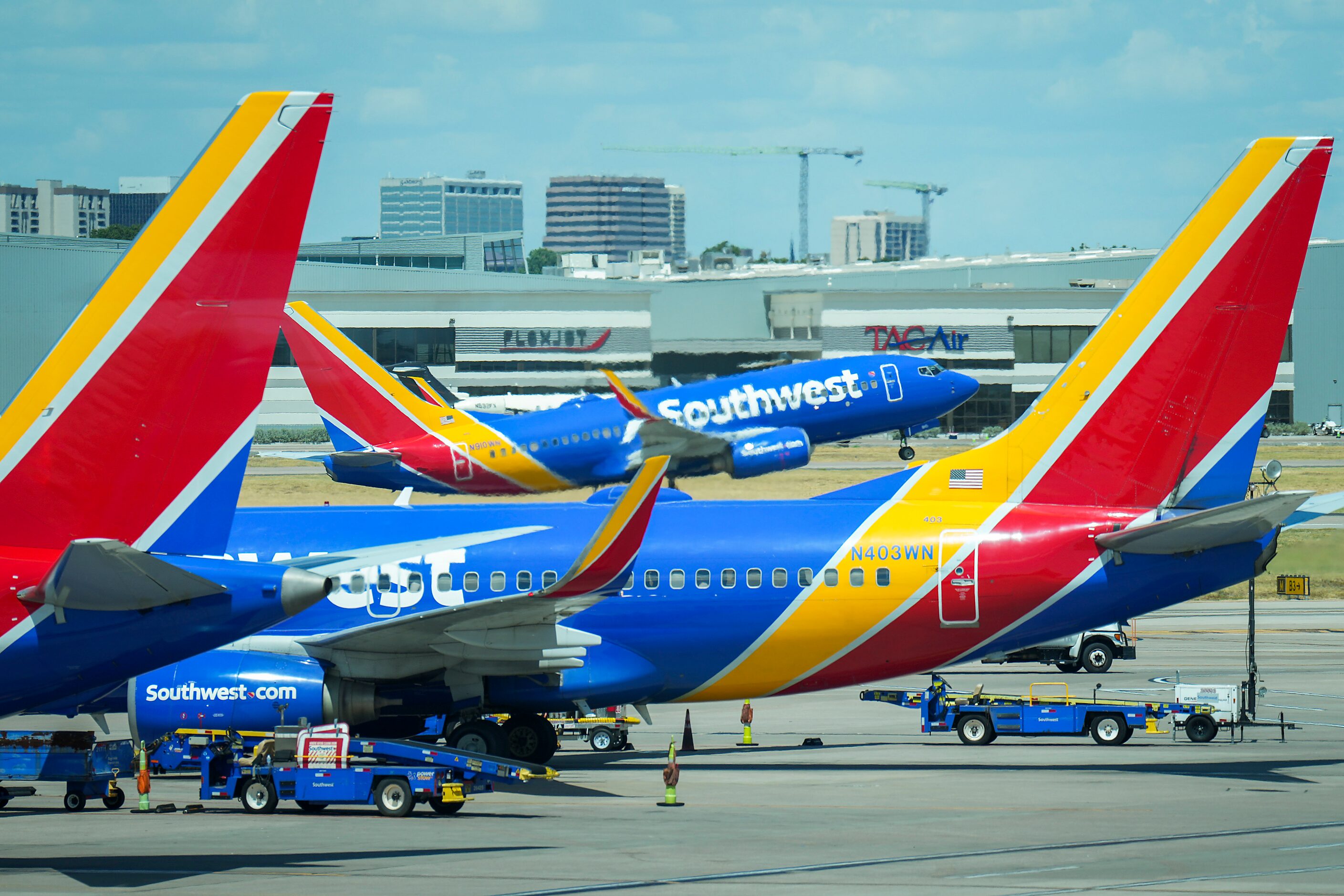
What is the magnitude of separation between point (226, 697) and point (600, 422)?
37149mm

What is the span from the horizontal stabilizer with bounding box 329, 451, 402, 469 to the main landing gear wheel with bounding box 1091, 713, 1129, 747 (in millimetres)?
31458

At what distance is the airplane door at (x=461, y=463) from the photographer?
193ft

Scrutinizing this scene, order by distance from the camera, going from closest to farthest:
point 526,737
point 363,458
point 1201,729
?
1. point 526,737
2. point 1201,729
3. point 363,458

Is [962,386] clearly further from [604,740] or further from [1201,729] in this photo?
[604,740]

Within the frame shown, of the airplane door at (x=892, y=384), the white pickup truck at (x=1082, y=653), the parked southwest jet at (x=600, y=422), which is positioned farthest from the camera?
the airplane door at (x=892, y=384)

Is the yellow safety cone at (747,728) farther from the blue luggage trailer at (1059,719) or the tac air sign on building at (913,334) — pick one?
the tac air sign on building at (913,334)

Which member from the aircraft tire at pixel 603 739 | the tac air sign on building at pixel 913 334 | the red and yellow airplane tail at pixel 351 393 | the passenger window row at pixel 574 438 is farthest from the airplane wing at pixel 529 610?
the tac air sign on building at pixel 913 334

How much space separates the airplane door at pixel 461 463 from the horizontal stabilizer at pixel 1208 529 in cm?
3426

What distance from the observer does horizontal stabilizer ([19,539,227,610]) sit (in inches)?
571

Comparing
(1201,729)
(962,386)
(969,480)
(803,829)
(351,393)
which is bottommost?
(803,829)

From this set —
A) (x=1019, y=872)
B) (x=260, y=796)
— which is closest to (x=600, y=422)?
(x=260, y=796)

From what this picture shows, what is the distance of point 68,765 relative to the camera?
986 inches

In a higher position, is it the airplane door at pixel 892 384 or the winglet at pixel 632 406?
the airplane door at pixel 892 384

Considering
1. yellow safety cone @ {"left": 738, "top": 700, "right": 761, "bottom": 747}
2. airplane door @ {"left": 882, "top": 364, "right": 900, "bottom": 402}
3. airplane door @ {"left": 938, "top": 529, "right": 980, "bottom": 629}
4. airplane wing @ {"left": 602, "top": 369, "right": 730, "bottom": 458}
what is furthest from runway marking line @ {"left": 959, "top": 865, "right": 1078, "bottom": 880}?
airplane door @ {"left": 882, "top": 364, "right": 900, "bottom": 402}
